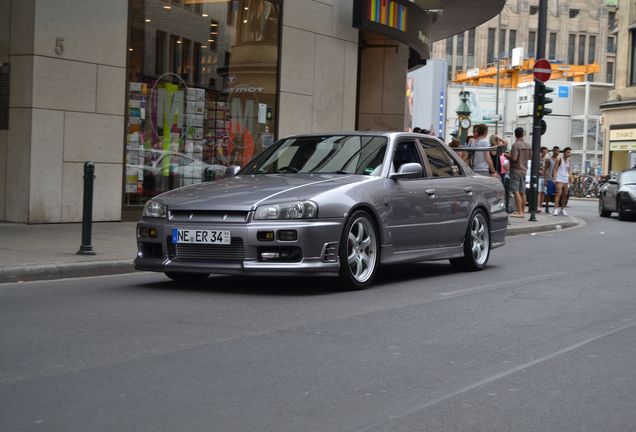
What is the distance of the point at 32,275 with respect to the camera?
30.1 ft

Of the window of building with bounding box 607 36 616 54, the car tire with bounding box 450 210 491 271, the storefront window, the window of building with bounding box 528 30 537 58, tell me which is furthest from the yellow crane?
the car tire with bounding box 450 210 491 271

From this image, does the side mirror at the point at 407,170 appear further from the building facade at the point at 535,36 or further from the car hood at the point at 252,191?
the building facade at the point at 535,36

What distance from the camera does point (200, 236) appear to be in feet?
27.3

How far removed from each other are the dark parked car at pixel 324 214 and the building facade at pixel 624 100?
43429mm

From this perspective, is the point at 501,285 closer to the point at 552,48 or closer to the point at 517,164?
the point at 517,164

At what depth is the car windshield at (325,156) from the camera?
9.48 meters

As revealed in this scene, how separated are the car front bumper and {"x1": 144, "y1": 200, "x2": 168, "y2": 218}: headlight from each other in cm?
12

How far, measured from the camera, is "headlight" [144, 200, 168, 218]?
8.62 metres

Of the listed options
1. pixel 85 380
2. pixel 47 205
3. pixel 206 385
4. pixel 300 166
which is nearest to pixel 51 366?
pixel 85 380

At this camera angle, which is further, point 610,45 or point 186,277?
point 610,45

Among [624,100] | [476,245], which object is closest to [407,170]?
[476,245]

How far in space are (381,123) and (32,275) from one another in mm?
15857

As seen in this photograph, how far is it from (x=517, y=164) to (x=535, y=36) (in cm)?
8038

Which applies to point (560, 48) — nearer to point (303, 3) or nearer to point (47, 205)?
point (303, 3)
